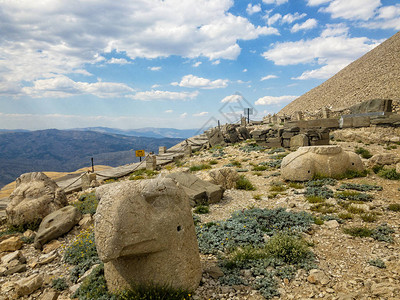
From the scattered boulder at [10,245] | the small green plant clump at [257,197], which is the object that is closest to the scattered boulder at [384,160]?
the small green plant clump at [257,197]

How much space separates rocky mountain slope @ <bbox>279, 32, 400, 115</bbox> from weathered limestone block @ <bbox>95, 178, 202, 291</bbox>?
41.2m

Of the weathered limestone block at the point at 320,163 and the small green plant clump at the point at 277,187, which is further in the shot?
the weathered limestone block at the point at 320,163

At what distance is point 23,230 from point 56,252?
2257mm

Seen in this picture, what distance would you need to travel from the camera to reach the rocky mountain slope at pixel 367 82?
3941cm

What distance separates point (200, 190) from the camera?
26.1 feet

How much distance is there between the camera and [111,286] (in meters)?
3.36

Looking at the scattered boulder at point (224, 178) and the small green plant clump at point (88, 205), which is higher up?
the scattered boulder at point (224, 178)

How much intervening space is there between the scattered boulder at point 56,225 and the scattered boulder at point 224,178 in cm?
473

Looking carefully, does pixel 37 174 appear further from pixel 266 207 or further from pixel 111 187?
pixel 266 207

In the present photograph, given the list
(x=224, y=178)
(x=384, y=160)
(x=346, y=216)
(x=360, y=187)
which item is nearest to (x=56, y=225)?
(x=224, y=178)

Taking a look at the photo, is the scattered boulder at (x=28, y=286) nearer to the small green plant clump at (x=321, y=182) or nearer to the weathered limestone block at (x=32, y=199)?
the weathered limestone block at (x=32, y=199)

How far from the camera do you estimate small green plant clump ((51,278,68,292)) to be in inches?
165

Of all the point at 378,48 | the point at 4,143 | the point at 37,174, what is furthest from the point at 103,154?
the point at 37,174

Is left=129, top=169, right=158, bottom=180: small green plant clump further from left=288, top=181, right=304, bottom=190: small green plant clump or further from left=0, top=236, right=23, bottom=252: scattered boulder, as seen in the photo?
left=288, top=181, right=304, bottom=190: small green plant clump
